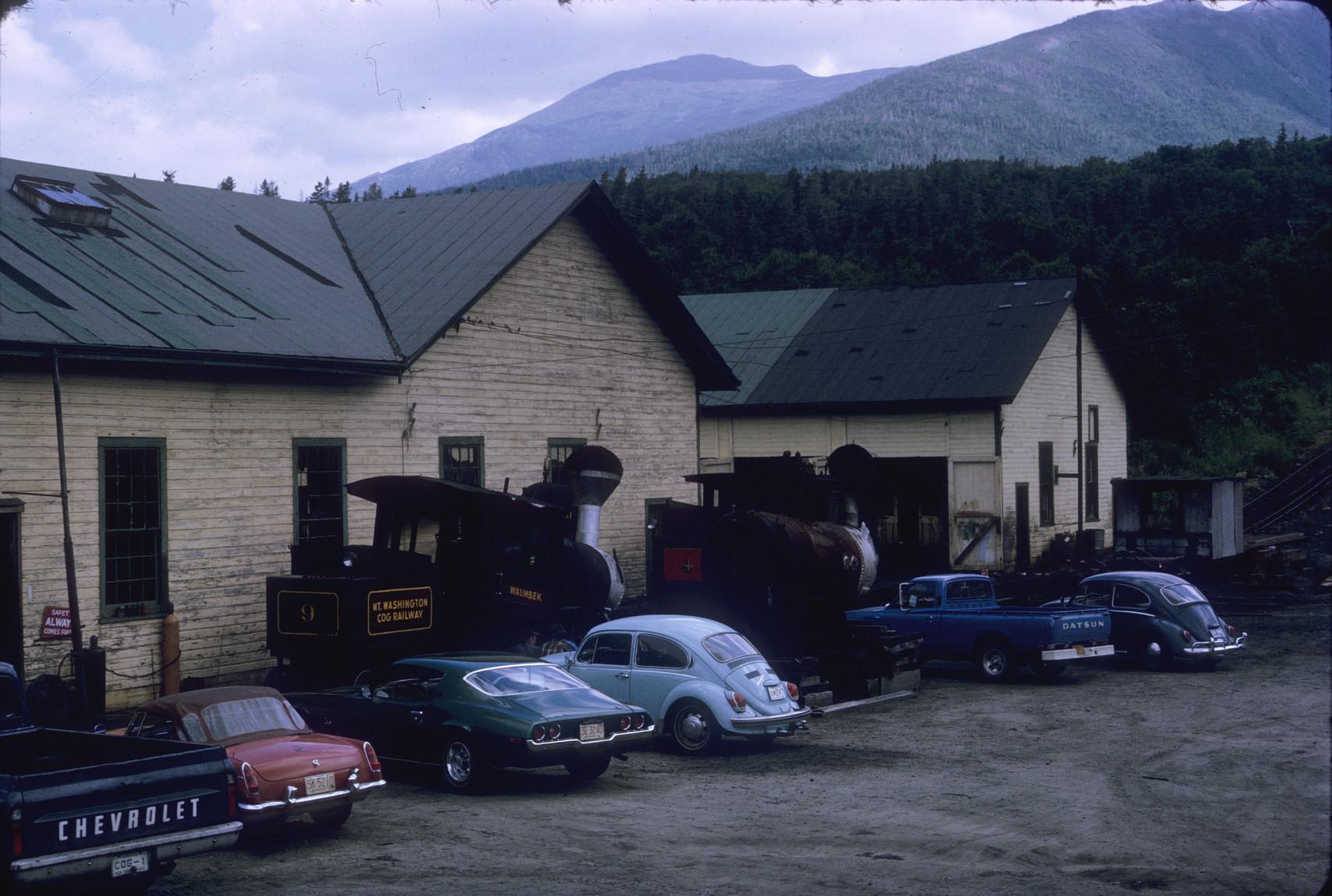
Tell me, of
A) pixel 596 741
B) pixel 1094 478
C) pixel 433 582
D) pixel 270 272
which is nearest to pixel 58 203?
pixel 270 272

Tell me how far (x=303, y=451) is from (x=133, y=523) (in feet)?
11.2

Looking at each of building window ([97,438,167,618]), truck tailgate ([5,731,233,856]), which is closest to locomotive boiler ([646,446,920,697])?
building window ([97,438,167,618])

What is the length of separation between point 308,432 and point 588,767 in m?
9.51

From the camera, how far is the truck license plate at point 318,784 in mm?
11609

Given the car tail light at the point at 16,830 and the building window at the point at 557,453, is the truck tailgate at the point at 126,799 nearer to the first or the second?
the car tail light at the point at 16,830

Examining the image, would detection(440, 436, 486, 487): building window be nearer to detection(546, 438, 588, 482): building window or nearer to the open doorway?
detection(546, 438, 588, 482): building window

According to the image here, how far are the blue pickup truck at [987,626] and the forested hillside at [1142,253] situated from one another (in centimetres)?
854

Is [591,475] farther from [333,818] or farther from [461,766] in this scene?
[333,818]

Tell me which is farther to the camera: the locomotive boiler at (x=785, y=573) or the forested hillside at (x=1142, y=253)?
the forested hillside at (x=1142, y=253)

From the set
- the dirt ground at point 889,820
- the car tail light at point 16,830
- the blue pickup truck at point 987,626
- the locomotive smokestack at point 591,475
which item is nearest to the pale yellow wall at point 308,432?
the locomotive smokestack at point 591,475

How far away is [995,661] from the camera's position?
23.6 metres

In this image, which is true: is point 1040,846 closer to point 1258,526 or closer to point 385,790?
point 385,790

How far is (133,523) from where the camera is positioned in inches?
755

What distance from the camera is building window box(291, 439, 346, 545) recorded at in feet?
71.4
